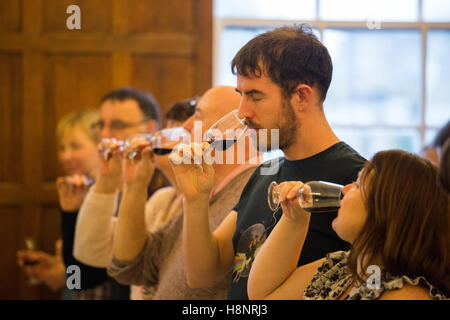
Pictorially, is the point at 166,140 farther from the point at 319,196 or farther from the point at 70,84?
the point at 70,84

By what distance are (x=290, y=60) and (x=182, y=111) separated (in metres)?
0.84

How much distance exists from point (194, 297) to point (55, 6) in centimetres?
228

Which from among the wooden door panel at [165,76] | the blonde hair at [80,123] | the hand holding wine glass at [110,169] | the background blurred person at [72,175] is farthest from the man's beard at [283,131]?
the wooden door panel at [165,76]

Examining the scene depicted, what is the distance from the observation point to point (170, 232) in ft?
5.74

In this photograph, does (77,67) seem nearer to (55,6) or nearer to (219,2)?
(55,6)

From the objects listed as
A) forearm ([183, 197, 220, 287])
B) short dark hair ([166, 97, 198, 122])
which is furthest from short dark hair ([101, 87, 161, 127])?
forearm ([183, 197, 220, 287])

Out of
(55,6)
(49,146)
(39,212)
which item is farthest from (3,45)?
(39,212)

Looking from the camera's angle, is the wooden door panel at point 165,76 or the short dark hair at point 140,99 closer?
the short dark hair at point 140,99

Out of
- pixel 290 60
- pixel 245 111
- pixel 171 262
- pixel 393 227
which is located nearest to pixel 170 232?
pixel 171 262

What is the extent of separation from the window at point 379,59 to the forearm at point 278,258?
2253 millimetres

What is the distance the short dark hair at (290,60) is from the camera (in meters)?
1.13

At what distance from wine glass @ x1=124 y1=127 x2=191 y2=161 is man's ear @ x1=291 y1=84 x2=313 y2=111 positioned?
2.26 feet

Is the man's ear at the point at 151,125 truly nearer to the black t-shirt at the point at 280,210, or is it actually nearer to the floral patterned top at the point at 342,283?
the black t-shirt at the point at 280,210

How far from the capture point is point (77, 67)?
3207mm
